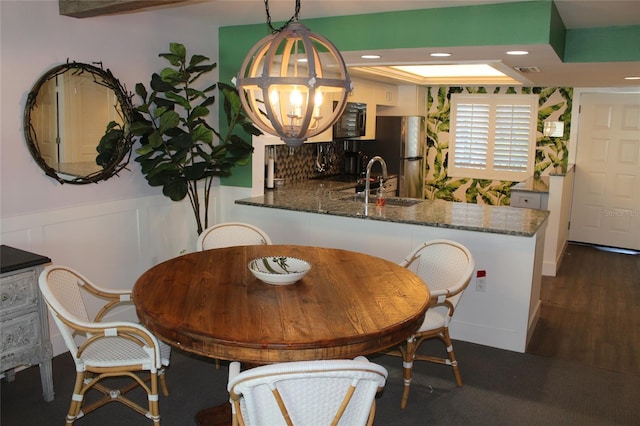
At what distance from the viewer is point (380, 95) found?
6.76m

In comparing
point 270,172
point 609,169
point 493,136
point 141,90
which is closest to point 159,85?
point 141,90

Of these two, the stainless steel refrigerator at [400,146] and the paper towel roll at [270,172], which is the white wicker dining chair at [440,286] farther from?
the stainless steel refrigerator at [400,146]

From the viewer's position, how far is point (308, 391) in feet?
5.98

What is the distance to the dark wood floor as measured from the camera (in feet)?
12.8

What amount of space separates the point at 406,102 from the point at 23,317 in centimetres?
552

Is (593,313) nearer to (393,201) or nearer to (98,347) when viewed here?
(393,201)

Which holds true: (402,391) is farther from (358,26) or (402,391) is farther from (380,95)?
(380,95)

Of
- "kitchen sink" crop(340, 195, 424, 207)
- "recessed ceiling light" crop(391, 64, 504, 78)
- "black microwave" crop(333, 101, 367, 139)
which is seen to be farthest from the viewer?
"recessed ceiling light" crop(391, 64, 504, 78)

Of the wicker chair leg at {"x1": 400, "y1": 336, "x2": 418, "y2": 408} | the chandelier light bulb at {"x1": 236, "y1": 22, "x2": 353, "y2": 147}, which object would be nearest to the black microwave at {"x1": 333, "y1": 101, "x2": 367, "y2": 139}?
the wicker chair leg at {"x1": 400, "y1": 336, "x2": 418, "y2": 408}

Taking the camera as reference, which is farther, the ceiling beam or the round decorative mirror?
the round decorative mirror

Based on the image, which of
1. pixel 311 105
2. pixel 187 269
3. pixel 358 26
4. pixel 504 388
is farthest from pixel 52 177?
pixel 504 388

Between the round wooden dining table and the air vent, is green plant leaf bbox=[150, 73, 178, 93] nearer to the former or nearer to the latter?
the round wooden dining table

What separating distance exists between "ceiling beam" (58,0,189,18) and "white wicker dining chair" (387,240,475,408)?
2007 mm

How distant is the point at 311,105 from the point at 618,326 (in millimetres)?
3541
